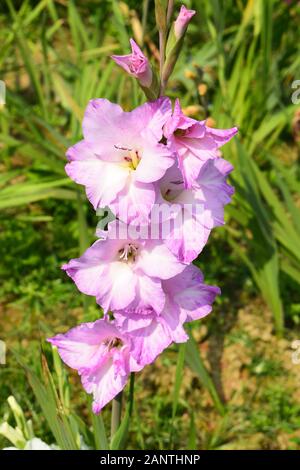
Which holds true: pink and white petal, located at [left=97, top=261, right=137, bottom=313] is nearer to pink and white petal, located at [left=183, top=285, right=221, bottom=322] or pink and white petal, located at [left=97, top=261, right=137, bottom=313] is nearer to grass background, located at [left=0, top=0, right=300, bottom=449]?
pink and white petal, located at [left=183, top=285, right=221, bottom=322]

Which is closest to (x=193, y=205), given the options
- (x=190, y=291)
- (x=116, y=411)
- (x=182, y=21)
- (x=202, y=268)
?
(x=190, y=291)

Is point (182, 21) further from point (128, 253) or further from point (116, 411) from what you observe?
point (116, 411)

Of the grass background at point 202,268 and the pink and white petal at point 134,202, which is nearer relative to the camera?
the pink and white petal at point 134,202

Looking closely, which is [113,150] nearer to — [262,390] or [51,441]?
[51,441]

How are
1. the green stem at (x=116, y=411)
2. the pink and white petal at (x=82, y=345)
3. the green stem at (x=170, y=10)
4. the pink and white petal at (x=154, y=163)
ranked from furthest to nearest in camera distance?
the green stem at (x=116, y=411) → the pink and white petal at (x=82, y=345) → the green stem at (x=170, y=10) → the pink and white petal at (x=154, y=163)

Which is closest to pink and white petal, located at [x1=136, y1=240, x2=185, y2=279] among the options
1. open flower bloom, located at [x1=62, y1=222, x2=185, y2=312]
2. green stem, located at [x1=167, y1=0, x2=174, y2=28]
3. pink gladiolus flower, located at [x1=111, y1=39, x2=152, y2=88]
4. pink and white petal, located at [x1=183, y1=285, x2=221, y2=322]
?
open flower bloom, located at [x1=62, y1=222, x2=185, y2=312]

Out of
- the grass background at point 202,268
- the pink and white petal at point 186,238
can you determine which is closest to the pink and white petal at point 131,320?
the pink and white petal at point 186,238

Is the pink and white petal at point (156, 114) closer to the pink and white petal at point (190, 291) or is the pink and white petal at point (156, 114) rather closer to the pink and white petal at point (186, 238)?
the pink and white petal at point (186, 238)
